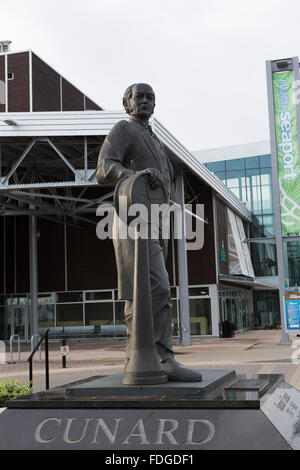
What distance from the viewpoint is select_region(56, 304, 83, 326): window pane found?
111 feet

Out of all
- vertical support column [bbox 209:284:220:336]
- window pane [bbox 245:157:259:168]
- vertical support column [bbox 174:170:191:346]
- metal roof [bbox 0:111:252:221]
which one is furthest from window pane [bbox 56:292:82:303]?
window pane [bbox 245:157:259:168]

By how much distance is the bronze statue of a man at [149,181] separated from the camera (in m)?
5.54

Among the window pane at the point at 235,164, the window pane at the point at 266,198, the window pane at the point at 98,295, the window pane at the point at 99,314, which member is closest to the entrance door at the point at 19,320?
the window pane at the point at 99,314

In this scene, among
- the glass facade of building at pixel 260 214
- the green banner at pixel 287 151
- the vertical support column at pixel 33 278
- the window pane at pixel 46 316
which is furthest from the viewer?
the glass facade of building at pixel 260 214

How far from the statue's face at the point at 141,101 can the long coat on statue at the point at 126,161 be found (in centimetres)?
11

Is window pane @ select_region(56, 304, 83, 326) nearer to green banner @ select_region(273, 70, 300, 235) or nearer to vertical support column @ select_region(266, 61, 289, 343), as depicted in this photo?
vertical support column @ select_region(266, 61, 289, 343)

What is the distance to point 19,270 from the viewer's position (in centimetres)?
3466

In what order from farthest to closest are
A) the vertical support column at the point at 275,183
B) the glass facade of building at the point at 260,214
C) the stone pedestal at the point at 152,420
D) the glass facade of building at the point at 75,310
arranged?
the glass facade of building at the point at 260,214
the glass facade of building at the point at 75,310
the vertical support column at the point at 275,183
the stone pedestal at the point at 152,420

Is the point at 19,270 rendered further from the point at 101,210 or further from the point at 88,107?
the point at 88,107

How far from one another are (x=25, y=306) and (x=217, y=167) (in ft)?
68.8

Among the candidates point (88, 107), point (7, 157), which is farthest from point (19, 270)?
point (88, 107)

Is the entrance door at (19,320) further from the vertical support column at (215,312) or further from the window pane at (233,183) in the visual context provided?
the window pane at (233,183)

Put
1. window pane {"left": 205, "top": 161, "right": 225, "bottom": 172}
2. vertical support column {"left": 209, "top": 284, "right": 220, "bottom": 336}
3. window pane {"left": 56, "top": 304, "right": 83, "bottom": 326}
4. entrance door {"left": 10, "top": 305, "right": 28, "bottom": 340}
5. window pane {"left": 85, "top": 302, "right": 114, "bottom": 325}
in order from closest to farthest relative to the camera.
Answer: vertical support column {"left": 209, "top": 284, "right": 220, "bottom": 336} → window pane {"left": 85, "top": 302, "right": 114, "bottom": 325} → window pane {"left": 56, "top": 304, "right": 83, "bottom": 326} → entrance door {"left": 10, "top": 305, "right": 28, "bottom": 340} → window pane {"left": 205, "top": 161, "right": 225, "bottom": 172}

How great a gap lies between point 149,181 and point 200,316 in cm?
2693
